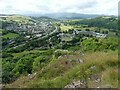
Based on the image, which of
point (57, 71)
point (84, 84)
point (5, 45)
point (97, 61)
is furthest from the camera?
point (5, 45)

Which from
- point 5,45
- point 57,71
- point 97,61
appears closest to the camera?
point 97,61

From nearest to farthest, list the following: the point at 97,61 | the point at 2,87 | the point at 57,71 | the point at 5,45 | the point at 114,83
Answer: the point at 114,83 < the point at 2,87 < the point at 97,61 < the point at 57,71 < the point at 5,45

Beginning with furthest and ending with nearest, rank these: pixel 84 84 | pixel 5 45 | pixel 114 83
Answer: pixel 5 45, pixel 84 84, pixel 114 83

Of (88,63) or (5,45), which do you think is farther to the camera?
(5,45)

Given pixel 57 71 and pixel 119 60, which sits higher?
pixel 119 60

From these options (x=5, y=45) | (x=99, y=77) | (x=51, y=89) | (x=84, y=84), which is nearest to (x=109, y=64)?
(x=99, y=77)

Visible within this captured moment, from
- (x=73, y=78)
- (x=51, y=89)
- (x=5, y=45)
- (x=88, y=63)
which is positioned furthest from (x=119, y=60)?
(x=5, y=45)

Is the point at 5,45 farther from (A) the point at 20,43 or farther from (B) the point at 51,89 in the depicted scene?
(B) the point at 51,89

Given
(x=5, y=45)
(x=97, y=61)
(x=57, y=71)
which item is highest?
(x=97, y=61)

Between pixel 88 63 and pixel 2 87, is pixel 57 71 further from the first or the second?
pixel 2 87
